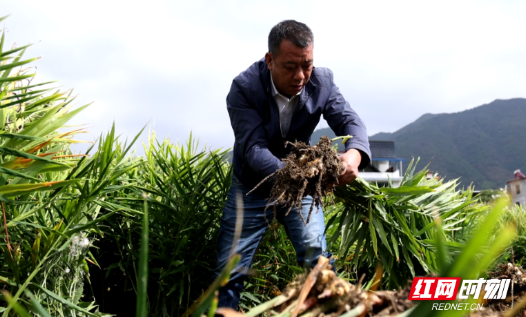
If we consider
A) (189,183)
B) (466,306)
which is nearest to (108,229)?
(189,183)

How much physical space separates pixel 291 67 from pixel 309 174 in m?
0.62

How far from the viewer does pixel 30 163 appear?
1652 millimetres

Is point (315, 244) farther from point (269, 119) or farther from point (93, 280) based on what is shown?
point (93, 280)

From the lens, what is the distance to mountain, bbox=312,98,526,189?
10425 centimetres

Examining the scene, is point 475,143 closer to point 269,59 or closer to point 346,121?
point 346,121

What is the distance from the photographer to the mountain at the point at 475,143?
104 m

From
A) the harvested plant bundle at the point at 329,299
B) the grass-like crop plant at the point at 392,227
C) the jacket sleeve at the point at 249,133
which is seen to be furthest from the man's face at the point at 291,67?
the harvested plant bundle at the point at 329,299

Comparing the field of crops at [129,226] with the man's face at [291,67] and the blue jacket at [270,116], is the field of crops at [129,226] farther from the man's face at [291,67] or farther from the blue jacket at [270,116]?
the man's face at [291,67]

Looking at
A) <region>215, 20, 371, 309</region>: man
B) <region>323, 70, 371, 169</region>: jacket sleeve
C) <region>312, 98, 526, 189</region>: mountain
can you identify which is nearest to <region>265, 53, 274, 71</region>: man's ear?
<region>215, 20, 371, 309</region>: man

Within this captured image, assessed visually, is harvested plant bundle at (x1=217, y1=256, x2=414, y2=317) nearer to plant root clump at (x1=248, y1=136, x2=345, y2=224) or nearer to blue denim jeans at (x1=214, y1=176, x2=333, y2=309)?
plant root clump at (x1=248, y1=136, x2=345, y2=224)

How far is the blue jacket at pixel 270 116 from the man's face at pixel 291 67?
0.30 feet

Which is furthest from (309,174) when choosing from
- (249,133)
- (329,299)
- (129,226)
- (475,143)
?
(475,143)

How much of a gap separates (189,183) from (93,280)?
0.83m

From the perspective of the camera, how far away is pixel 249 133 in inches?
85.3
